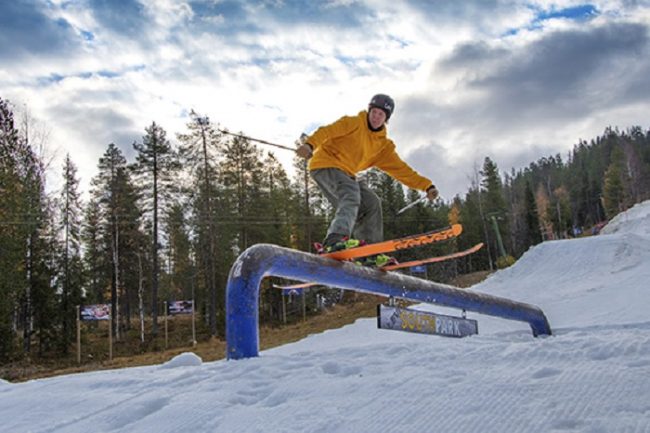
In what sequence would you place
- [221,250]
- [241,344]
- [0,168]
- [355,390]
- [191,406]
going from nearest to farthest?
[191,406]
[355,390]
[241,344]
[0,168]
[221,250]

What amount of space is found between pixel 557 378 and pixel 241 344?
7.39 ft

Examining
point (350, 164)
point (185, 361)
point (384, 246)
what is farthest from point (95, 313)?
point (384, 246)

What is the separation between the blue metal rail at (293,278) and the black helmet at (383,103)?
5.77 ft

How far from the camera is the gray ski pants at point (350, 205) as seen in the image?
16.0 ft

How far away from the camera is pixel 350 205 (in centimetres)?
490

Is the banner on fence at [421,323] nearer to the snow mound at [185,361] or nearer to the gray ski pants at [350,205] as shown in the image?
the gray ski pants at [350,205]

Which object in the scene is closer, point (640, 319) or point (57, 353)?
point (640, 319)

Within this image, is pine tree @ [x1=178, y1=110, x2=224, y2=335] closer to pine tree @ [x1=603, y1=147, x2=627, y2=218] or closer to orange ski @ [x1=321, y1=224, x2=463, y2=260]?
orange ski @ [x1=321, y1=224, x2=463, y2=260]

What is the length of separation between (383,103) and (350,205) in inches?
47.4

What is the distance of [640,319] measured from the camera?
780 cm

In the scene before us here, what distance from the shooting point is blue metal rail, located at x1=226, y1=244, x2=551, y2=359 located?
3756mm

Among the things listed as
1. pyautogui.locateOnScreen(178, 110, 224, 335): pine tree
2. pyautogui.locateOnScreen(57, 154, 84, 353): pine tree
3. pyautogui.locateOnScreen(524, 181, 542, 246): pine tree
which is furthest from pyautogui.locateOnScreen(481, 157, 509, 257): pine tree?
pyautogui.locateOnScreen(57, 154, 84, 353): pine tree

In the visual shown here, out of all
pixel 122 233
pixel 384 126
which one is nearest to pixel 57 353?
pixel 122 233

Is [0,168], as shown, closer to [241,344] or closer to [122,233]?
[122,233]
